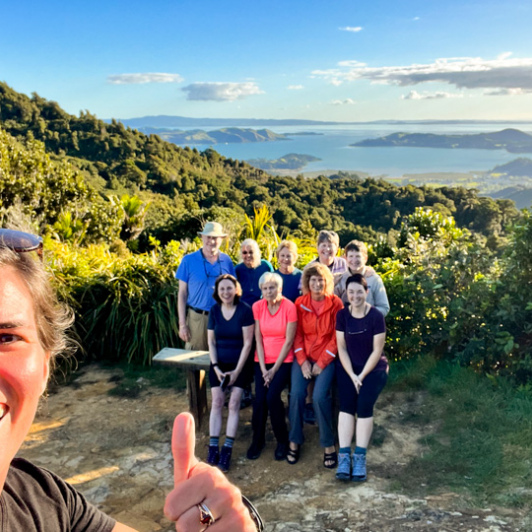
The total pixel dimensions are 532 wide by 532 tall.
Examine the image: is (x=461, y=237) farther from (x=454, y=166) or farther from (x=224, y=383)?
(x=454, y=166)

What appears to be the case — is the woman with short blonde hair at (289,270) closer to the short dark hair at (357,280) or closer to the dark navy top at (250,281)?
the dark navy top at (250,281)

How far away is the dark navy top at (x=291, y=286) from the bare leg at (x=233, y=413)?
3.25 feet

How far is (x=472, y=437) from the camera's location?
4297mm

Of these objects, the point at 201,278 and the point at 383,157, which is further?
the point at 383,157

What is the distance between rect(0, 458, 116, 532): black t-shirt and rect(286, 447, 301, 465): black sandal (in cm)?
327

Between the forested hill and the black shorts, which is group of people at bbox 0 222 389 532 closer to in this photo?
the black shorts

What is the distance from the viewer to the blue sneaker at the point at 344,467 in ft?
13.3

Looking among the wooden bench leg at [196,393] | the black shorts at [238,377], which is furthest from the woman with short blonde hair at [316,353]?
the wooden bench leg at [196,393]

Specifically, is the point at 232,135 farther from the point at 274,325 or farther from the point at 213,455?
the point at 213,455

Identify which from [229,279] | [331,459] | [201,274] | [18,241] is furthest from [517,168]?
[18,241]

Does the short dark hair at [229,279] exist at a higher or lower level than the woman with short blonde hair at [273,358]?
higher

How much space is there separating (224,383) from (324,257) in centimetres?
148

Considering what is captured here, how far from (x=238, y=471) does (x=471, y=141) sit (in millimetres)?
88610

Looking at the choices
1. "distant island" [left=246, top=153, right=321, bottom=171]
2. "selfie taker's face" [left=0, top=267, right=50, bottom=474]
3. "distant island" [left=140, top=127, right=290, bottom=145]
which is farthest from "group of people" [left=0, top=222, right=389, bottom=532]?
"distant island" [left=140, top=127, right=290, bottom=145]
